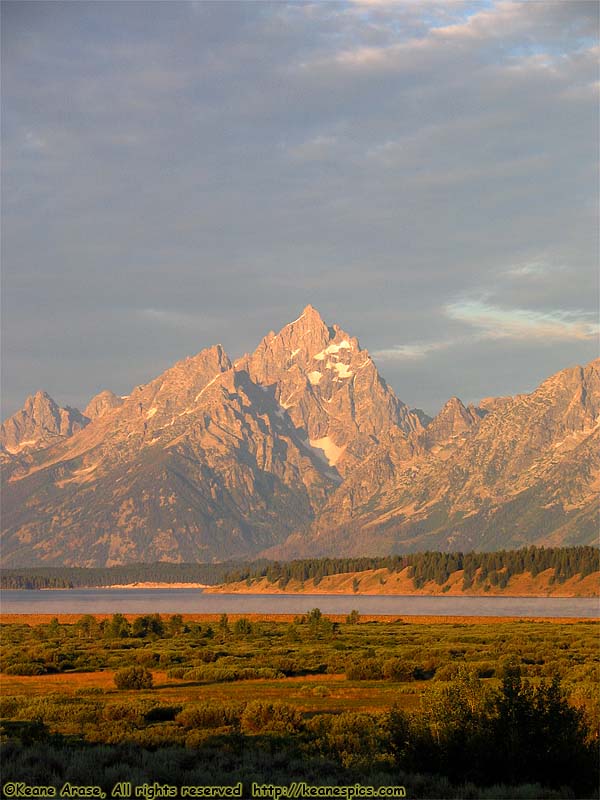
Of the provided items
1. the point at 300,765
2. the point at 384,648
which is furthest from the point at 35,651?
the point at 300,765

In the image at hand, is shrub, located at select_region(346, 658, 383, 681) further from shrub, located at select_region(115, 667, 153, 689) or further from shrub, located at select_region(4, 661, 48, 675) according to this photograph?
shrub, located at select_region(4, 661, 48, 675)

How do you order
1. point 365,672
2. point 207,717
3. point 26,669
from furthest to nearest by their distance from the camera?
point 26,669 < point 365,672 < point 207,717

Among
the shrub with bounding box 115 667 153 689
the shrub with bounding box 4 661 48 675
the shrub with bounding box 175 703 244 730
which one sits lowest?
A: the shrub with bounding box 4 661 48 675

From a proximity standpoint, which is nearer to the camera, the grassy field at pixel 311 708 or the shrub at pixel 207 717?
the grassy field at pixel 311 708

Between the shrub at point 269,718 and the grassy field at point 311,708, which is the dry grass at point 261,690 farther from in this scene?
the shrub at point 269,718

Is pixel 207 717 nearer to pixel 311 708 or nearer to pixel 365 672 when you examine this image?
pixel 311 708

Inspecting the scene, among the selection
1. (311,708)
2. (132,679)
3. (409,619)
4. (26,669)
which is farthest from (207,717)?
(409,619)

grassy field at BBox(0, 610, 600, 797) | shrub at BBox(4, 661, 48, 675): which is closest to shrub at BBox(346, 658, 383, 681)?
grassy field at BBox(0, 610, 600, 797)

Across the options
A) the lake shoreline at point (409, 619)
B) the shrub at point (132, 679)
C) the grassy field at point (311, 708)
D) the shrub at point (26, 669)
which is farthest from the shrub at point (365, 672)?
the lake shoreline at point (409, 619)

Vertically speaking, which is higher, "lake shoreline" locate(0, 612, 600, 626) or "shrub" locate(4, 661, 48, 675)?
"shrub" locate(4, 661, 48, 675)

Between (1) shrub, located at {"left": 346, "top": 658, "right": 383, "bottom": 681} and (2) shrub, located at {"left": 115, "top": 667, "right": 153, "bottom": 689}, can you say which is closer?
(2) shrub, located at {"left": 115, "top": 667, "right": 153, "bottom": 689}

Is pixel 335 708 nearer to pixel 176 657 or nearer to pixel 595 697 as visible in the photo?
pixel 595 697

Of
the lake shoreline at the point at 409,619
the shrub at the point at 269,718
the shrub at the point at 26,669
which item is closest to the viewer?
the shrub at the point at 269,718

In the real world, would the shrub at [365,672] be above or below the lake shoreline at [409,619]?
above
